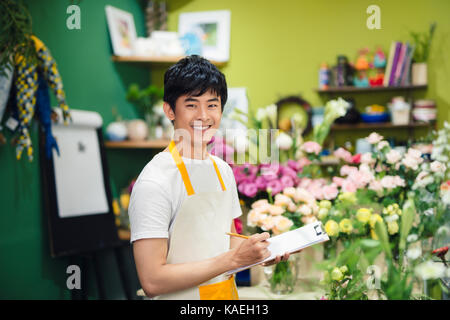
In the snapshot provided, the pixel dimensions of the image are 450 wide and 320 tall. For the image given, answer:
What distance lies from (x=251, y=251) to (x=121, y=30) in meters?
2.78

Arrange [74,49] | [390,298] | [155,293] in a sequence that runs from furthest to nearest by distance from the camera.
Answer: [74,49], [155,293], [390,298]

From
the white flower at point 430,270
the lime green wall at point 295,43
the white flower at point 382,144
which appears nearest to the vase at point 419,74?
the lime green wall at point 295,43

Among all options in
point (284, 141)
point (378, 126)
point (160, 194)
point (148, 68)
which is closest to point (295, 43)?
point (378, 126)

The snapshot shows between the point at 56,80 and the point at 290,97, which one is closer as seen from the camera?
the point at 56,80

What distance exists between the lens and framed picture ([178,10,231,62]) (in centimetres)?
364

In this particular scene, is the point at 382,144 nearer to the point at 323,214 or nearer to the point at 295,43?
the point at 323,214

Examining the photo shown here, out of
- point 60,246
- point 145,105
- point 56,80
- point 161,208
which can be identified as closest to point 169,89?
point 161,208

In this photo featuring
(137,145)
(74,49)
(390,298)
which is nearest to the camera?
(390,298)

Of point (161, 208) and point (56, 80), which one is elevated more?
point (56, 80)
